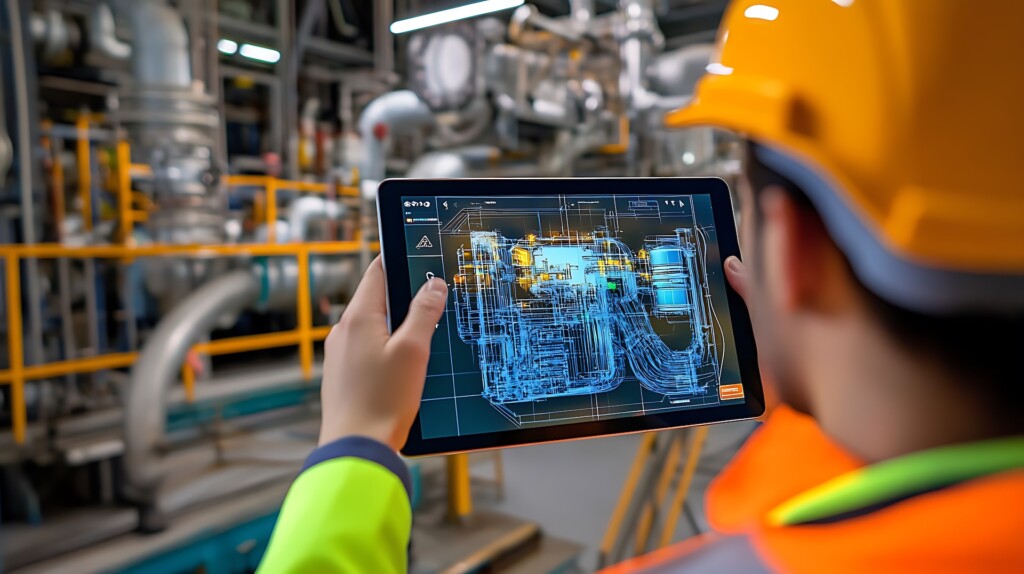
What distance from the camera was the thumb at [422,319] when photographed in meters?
0.83

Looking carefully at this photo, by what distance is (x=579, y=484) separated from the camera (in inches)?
180

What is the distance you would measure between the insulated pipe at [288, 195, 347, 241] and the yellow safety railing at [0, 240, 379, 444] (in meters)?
1.07

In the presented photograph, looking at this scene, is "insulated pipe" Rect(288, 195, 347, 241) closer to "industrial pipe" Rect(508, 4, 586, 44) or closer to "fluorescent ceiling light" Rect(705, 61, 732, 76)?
"industrial pipe" Rect(508, 4, 586, 44)

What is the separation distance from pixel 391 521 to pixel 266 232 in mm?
6186

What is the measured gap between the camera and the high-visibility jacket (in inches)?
15.7

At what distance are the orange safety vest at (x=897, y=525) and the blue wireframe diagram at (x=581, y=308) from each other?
0.45 meters

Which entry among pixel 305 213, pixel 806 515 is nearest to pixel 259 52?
pixel 305 213

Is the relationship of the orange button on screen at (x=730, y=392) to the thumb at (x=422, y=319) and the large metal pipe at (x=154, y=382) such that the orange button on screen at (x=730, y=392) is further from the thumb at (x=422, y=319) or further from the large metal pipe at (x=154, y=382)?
the large metal pipe at (x=154, y=382)

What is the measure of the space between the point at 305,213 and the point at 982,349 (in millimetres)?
6093

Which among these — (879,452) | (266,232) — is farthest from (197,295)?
(879,452)

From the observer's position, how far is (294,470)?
3.73 metres

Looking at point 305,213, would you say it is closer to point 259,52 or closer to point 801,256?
point 259,52

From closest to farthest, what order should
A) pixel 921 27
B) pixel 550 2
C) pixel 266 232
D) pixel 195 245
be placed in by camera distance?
pixel 921 27
pixel 195 245
pixel 266 232
pixel 550 2

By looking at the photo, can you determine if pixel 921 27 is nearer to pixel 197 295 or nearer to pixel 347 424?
pixel 347 424
